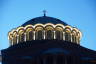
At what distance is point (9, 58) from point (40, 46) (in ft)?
13.2

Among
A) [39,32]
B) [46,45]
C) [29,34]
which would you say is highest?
[39,32]

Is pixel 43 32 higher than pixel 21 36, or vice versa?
pixel 43 32

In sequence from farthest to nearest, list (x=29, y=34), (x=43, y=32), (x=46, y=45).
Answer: (x=29, y=34), (x=43, y=32), (x=46, y=45)

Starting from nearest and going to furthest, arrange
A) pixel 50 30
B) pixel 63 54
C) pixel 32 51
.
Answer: pixel 63 54
pixel 32 51
pixel 50 30

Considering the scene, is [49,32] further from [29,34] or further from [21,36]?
[21,36]

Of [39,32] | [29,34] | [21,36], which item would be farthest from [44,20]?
[21,36]

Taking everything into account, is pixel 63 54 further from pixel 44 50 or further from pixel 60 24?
pixel 60 24

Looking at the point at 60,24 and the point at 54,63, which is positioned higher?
the point at 60,24

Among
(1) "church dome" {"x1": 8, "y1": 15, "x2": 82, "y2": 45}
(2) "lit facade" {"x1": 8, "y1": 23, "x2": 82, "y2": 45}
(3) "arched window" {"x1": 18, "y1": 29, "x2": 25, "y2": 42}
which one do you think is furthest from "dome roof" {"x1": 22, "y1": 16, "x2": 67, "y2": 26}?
(3) "arched window" {"x1": 18, "y1": 29, "x2": 25, "y2": 42}

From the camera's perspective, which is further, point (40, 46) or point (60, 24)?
point (60, 24)

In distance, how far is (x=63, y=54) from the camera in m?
43.9

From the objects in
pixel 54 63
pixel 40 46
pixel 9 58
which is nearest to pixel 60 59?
pixel 54 63

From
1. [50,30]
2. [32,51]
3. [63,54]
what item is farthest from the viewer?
[50,30]

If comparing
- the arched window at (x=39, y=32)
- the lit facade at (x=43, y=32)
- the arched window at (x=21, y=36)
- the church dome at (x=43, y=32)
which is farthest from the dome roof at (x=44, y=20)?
the arched window at (x=21, y=36)
